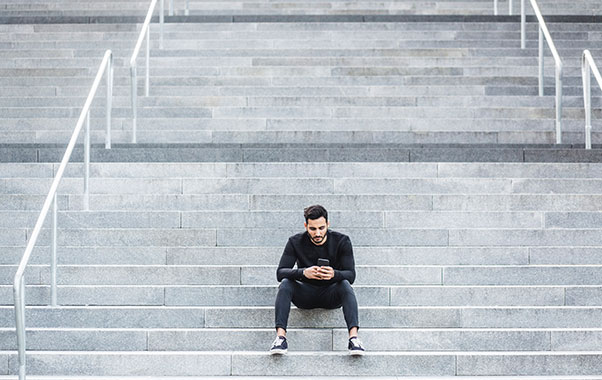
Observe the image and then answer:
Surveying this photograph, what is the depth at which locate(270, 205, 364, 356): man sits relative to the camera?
19.1ft

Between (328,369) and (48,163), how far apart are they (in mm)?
3531

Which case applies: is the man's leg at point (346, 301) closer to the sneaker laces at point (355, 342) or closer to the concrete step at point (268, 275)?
the sneaker laces at point (355, 342)

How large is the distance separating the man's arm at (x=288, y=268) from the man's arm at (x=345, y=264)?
246 mm

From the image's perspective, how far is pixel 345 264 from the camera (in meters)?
6.14

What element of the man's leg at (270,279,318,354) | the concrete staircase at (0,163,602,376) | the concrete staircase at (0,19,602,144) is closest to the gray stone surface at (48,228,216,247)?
the concrete staircase at (0,163,602,376)

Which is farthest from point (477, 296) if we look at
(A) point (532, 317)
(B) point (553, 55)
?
(B) point (553, 55)

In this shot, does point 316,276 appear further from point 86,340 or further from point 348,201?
point 348,201

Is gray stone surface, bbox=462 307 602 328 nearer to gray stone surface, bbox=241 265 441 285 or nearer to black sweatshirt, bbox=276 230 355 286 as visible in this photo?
gray stone surface, bbox=241 265 441 285

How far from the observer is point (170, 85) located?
33.3ft

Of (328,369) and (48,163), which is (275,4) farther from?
(328,369)

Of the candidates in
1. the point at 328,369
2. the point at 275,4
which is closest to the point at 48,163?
the point at 328,369

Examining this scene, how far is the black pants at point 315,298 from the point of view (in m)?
5.86

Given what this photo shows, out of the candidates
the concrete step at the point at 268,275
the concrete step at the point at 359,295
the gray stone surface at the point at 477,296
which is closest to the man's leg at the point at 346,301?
the concrete step at the point at 359,295

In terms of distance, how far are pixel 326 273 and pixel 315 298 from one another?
245 millimetres
